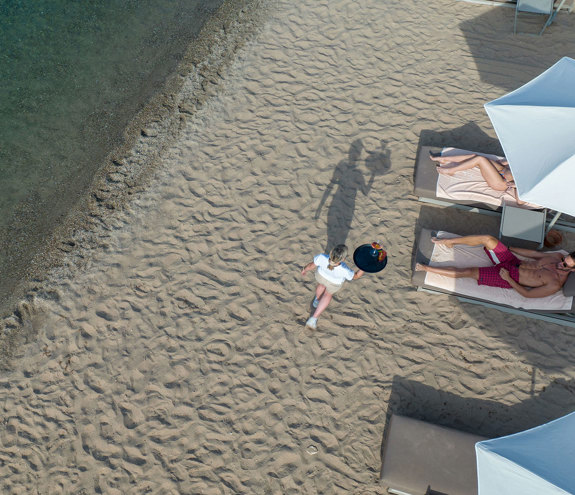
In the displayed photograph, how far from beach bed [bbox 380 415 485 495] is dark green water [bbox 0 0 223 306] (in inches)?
225

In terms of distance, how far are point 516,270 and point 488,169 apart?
163 centimetres

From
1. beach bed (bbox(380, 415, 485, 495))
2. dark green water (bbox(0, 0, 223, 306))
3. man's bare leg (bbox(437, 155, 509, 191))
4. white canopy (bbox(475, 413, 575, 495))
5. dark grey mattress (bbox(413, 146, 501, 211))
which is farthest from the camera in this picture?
dark green water (bbox(0, 0, 223, 306))

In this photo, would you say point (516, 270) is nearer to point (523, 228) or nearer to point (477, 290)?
point (477, 290)

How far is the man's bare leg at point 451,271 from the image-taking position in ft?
17.0

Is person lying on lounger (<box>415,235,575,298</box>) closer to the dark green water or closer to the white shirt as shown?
the white shirt

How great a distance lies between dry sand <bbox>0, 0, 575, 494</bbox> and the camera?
4.59 m

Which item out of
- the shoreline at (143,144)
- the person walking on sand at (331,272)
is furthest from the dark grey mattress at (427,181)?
the shoreline at (143,144)

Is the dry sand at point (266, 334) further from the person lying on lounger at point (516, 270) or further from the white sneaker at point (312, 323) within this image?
the person lying on lounger at point (516, 270)

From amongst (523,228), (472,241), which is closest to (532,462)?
(472,241)

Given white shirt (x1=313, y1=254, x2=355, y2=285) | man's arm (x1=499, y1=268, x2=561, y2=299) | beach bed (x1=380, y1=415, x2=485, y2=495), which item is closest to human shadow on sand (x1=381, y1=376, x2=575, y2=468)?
beach bed (x1=380, y1=415, x2=485, y2=495)

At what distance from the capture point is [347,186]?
649 cm

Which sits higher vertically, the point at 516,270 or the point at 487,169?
the point at 487,169

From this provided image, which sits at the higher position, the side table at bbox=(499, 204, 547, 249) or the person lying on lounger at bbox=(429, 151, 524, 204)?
the person lying on lounger at bbox=(429, 151, 524, 204)

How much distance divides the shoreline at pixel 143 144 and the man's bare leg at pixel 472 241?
4644mm
